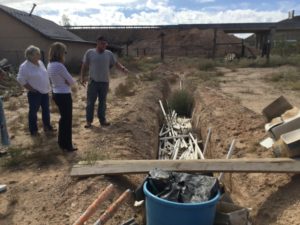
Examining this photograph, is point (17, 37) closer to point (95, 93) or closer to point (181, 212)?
point (95, 93)

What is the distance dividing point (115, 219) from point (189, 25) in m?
58.4

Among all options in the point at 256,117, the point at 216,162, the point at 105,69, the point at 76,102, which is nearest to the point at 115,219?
the point at 216,162

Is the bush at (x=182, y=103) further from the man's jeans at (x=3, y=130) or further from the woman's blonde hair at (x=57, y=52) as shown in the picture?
the man's jeans at (x=3, y=130)

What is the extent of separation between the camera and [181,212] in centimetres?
353

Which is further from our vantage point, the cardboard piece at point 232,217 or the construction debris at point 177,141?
the construction debris at point 177,141

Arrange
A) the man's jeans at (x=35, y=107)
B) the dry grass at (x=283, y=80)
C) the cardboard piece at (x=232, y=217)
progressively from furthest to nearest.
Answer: the dry grass at (x=283, y=80) < the man's jeans at (x=35, y=107) < the cardboard piece at (x=232, y=217)

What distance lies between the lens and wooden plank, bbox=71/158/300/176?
5184 millimetres

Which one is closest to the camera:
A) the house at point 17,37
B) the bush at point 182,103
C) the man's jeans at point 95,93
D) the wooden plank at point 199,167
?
the wooden plank at point 199,167

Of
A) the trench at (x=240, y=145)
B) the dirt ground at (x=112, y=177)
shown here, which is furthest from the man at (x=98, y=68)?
the trench at (x=240, y=145)

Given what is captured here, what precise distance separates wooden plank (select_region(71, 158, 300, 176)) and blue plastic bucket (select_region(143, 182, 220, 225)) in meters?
1.47

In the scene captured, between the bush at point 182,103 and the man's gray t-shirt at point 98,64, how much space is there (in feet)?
18.5

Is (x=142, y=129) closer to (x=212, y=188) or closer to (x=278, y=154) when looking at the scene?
(x=278, y=154)

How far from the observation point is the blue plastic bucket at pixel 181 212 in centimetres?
352

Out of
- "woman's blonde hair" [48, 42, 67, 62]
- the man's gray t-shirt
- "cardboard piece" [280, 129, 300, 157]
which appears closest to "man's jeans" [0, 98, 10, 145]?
"woman's blonde hair" [48, 42, 67, 62]
